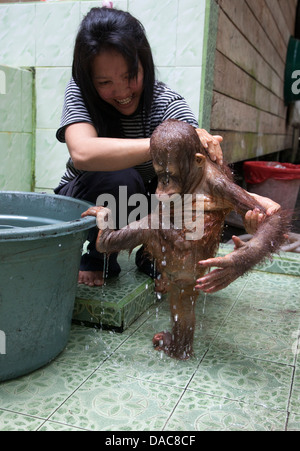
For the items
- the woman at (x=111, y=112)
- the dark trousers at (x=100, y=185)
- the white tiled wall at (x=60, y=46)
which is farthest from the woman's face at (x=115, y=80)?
the white tiled wall at (x=60, y=46)

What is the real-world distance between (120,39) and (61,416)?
148 cm

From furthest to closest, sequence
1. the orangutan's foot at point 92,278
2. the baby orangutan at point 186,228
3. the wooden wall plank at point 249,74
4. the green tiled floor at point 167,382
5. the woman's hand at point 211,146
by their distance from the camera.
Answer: the wooden wall plank at point 249,74 → the orangutan's foot at point 92,278 → the woman's hand at point 211,146 → the baby orangutan at point 186,228 → the green tiled floor at point 167,382

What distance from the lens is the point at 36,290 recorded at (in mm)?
1634

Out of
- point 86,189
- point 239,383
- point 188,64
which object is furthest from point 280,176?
point 239,383

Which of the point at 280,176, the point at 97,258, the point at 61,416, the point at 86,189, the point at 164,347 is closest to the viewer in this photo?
the point at 61,416

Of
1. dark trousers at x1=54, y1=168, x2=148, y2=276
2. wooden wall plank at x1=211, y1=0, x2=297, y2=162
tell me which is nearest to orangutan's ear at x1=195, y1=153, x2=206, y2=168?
dark trousers at x1=54, y1=168, x2=148, y2=276

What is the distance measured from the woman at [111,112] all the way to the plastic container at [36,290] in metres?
0.40

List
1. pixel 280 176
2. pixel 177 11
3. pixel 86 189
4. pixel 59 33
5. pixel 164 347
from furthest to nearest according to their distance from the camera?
pixel 280 176, pixel 59 33, pixel 177 11, pixel 86 189, pixel 164 347

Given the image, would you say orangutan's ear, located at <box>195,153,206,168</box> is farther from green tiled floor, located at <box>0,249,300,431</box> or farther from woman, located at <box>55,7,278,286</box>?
green tiled floor, located at <box>0,249,300,431</box>

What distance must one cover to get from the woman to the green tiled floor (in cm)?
53

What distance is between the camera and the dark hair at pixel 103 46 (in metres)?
1.86

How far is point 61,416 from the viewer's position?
1.49 meters

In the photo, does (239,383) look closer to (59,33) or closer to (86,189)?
(86,189)

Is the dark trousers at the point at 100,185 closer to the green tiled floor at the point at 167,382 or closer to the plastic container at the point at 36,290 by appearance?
the plastic container at the point at 36,290
